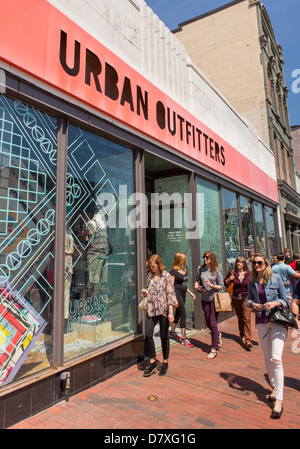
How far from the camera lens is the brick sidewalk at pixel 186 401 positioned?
3051mm

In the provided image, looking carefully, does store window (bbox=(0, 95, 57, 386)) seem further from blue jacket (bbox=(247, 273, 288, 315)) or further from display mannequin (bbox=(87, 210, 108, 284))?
blue jacket (bbox=(247, 273, 288, 315))

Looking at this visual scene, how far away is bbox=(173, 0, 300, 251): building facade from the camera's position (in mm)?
14930

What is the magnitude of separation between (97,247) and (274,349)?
2.74 meters

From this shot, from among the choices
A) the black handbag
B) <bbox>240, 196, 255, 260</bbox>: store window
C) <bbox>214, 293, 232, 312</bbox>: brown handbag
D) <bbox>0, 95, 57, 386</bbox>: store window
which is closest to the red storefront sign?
<bbox>0, 95, 57, 386</bbox>: store window

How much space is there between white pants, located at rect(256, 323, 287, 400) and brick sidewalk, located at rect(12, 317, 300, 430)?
12.7 inches

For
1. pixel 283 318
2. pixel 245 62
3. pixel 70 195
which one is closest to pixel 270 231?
pixel 245 62

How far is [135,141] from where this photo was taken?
5.20 metres

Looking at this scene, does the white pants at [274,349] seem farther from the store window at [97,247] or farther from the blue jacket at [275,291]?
the store window at [97,247]

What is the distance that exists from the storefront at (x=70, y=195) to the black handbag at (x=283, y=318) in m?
2.29

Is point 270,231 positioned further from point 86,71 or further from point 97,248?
point 86,71

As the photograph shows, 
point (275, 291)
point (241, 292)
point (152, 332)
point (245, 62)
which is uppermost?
point (245, 62)

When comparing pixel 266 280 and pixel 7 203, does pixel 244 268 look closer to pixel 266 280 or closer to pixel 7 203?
pixel 266 280

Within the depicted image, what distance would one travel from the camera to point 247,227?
35.0 feet

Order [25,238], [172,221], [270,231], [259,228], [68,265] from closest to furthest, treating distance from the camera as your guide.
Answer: [25,238] → [68,265] → [172,221] → [259,228] → [270,231]
